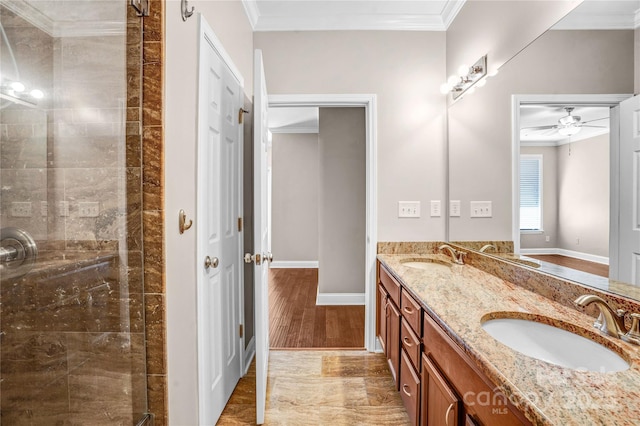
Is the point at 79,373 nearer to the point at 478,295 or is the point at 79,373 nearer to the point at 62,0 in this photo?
the point at 62,0

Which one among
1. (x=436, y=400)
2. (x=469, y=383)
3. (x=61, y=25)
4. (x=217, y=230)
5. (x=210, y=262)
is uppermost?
(x=61, y=25)

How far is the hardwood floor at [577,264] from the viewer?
3.66 ft

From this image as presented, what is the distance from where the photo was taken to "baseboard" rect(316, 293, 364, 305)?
3633mm

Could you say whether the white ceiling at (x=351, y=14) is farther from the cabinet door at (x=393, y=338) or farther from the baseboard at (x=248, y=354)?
the baseboard at (x=248, y=354)

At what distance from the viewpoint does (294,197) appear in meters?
5.64

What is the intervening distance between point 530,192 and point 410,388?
3.89 feet

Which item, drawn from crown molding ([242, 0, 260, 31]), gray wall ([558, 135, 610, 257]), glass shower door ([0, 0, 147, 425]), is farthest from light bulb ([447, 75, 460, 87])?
glass shower door ([0, 0, 147, 425])

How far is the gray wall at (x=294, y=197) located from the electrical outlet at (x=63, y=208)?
478 cm

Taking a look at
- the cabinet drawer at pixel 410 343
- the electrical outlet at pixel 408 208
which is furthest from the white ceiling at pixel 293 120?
the cabinet drawer at pixel 410 343

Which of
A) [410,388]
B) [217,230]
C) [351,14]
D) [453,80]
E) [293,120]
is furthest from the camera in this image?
[293,120]

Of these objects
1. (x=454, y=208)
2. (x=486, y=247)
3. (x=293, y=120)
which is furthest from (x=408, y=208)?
(x=293, y=120)

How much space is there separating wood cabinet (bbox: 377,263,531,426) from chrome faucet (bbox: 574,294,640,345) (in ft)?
1.28

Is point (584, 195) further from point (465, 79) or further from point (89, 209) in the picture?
point (89, 209)

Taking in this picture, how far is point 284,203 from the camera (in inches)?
223
